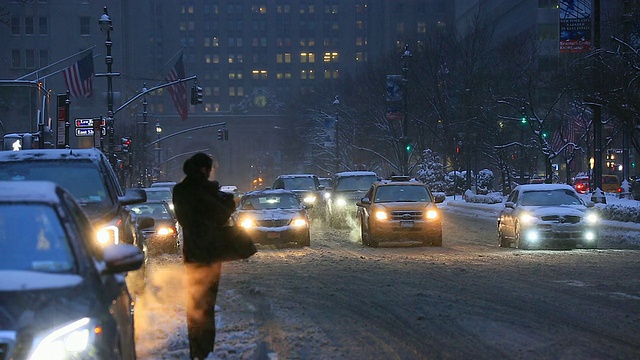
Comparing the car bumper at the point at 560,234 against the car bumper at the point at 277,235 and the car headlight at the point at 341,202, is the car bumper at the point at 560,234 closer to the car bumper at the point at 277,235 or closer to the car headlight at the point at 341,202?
the car bumper at the point at 277,235

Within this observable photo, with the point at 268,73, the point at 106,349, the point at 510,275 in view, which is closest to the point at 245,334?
the point at 106,349

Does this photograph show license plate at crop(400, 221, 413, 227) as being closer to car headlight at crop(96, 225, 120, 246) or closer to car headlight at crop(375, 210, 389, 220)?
car headlight at crop(375, 210, 389, 220)

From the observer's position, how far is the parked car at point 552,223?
2166cm

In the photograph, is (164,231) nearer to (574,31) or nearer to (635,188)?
(574,31)

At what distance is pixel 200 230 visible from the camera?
8.48 meters

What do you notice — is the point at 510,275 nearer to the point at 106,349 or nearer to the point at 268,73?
the point at 106,349

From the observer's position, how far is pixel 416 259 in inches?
770

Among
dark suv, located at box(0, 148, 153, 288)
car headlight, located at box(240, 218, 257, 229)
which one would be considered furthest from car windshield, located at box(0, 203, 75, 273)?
car headlight, located at box(240, 218, 257, 229)

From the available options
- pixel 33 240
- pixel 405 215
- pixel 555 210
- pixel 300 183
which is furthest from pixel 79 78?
pixel 33 240

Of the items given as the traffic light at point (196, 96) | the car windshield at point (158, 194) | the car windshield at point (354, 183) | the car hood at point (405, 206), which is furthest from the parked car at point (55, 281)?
the traffic light at point (196, 96)

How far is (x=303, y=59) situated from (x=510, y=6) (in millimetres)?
90837

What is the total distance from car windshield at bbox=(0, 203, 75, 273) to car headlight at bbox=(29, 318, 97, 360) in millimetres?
516

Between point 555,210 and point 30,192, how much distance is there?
17.5m

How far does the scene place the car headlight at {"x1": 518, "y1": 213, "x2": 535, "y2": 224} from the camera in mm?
21828
